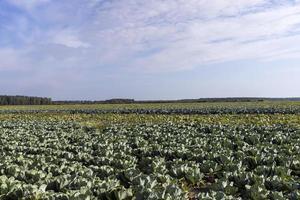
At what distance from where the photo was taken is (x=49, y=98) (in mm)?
133250

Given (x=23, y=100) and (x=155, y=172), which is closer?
(x=155, y=172)

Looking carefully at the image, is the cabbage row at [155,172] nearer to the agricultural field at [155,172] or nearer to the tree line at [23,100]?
the agricultural field at [155,172]

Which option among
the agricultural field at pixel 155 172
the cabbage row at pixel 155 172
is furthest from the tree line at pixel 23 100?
the agricultural field at pixel 155 172

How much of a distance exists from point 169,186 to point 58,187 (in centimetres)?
235

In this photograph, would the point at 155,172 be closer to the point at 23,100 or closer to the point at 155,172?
the point at 155,172

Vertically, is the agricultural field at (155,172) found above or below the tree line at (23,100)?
below

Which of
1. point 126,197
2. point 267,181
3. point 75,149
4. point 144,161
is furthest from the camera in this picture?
point 75,149

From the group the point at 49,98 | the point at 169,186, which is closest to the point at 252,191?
the point at 169,186

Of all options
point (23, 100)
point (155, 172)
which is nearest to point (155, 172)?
point (155, 172)

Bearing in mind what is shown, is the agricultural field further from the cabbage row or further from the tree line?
the tree line

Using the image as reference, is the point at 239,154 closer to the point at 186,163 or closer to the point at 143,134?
the point at 186,163

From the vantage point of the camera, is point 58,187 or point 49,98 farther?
point 49,98

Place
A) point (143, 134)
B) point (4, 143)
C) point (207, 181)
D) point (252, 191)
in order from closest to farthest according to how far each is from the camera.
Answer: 1. point (252, 191)
2. point (207, 181)
3. point (4, 143)
4. point (143, 134)

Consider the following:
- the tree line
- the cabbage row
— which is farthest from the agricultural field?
the tree line
